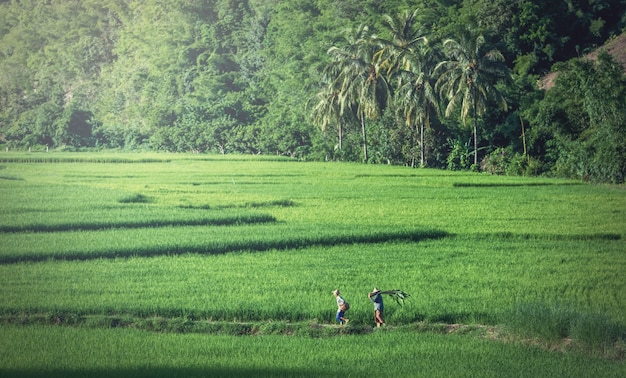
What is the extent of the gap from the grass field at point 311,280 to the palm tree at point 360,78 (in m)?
6.75

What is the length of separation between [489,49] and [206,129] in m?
8.74

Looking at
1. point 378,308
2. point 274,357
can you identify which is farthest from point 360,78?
point 274,357

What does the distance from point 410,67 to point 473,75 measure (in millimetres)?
2598

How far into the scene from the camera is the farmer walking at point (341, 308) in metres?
6.75

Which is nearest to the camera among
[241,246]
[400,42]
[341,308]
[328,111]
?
[341,308]

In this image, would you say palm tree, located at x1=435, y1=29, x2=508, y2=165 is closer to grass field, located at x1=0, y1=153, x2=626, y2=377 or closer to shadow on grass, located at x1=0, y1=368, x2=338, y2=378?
grass field, located at x1=0, y1=153, x2=626, y2=377

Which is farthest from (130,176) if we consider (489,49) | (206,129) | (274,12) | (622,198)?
(622,198)

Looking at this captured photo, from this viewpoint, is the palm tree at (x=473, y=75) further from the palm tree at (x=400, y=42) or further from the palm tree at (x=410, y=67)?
the palm tree at (x=400, y=42)

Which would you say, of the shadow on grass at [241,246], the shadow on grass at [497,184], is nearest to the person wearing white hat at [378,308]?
the shadow on grass at [241,246]

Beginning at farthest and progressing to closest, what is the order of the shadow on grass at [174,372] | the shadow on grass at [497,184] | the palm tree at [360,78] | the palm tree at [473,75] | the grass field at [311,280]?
the palm tree at [360,78] < the palm tree at [473,75] < the shadow on grass at [497,184] < the grass field at [311,280] < the shadow on grass at [174,372]

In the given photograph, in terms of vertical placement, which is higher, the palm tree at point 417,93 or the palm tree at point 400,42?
the palm tree at point 400,42

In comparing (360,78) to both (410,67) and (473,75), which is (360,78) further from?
(473,75)

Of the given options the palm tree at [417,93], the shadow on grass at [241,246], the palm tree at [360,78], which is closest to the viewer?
the shadow on grass at [241,246]

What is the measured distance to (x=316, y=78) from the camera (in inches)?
963
